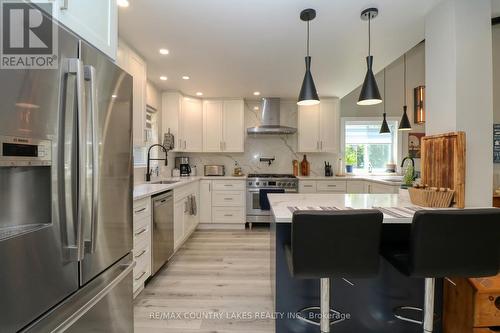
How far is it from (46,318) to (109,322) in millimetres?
397

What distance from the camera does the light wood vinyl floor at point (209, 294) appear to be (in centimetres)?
187

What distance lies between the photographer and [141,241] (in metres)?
2.21

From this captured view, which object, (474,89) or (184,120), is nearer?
(474,89)

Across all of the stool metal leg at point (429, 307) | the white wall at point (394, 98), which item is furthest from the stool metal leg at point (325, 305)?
the white wall at point (394, 98)

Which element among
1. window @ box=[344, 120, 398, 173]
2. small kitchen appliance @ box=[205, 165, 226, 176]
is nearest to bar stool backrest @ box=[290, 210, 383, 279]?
small kitchen appliance @ box=[205, 165, 226, 176]

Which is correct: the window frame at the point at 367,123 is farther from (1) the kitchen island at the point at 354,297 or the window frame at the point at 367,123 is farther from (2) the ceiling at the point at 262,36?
(1) the kitchen island at the point at 354,297

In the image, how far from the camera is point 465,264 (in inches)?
48.5

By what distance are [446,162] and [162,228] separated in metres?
2.65

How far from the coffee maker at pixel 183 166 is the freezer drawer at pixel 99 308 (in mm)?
3455

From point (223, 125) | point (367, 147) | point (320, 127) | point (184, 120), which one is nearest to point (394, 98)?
point (367, 147)

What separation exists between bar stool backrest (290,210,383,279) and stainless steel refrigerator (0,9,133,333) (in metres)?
0.90

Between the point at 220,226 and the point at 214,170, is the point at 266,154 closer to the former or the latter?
the point at 214,170

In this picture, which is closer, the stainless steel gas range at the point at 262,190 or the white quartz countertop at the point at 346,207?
the white quartz countertop at the point at 346,207

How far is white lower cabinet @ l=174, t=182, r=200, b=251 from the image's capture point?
319cm
